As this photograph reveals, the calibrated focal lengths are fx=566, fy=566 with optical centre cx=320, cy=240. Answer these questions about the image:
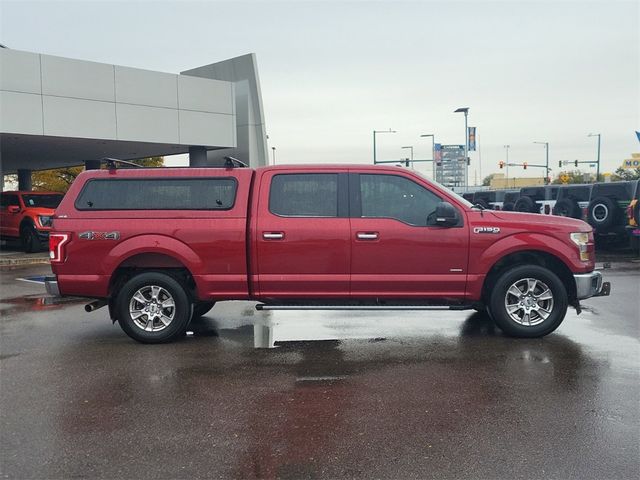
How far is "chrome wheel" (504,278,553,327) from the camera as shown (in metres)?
6.46

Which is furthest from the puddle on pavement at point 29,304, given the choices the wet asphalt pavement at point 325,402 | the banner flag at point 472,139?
the banner flag at point 472,139

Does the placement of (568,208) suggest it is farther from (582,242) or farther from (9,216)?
(9,216)

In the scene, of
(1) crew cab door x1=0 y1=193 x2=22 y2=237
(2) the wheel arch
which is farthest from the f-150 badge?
(1) crew cab door x1=0 y1=193 x2=22 y2=237

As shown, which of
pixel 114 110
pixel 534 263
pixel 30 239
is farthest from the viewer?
pixel 114 110

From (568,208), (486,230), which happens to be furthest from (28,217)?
(568,208)

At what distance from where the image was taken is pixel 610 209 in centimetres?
1585

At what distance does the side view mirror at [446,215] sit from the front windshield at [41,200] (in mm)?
16481

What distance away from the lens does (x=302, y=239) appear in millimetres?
6379

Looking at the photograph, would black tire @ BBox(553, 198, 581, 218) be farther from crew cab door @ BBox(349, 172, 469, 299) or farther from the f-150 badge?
crew cab door @ BBox(349, 172, 469, 299)

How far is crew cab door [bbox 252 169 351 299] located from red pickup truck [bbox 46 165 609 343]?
1 cm

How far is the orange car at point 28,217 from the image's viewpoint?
18.5 m

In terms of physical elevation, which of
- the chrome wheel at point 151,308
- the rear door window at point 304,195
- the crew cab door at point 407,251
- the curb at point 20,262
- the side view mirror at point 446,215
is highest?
the rear door window at point 304,195

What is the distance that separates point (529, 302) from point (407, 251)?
5.07 feet

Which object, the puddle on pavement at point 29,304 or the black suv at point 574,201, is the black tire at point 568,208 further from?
the puddle on pavement at point 29,304
